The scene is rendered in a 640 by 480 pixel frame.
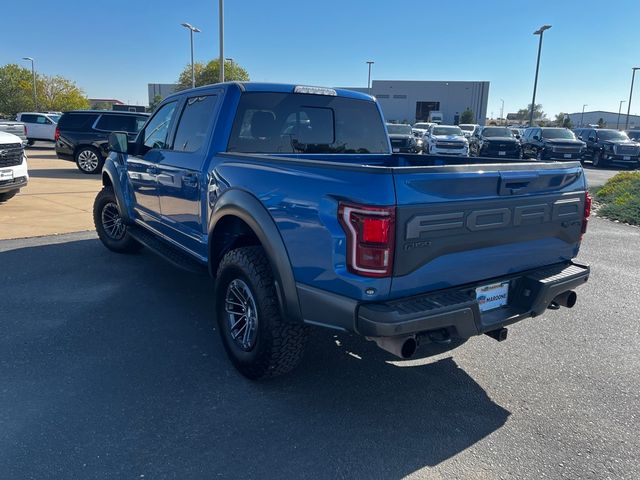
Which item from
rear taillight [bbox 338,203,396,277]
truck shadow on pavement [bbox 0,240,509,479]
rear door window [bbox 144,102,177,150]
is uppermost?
rear door window [bbox 144,102,177,150]

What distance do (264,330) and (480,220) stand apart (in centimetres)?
144

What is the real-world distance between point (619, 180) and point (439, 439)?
46.6 feet

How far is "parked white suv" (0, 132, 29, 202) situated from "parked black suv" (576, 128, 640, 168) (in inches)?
934

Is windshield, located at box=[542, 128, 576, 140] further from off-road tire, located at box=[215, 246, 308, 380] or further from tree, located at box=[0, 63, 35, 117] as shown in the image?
A: tree, located at box=[0, 63, 35, 117]

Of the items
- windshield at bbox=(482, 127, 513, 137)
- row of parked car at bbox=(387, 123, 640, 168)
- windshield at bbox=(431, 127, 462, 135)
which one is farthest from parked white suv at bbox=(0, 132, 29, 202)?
windshield at bbox=(482, 127, 513, 137)

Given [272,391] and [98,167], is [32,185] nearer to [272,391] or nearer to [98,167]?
[98,167]

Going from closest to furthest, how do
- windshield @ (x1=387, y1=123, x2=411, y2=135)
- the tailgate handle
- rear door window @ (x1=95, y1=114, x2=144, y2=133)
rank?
1. the tailgate handle
2. rear door window @ (x1=95, y1=114, x2=144, y2=133)
3. windshield @ (x1=387, y1=123, x2=411, y2=135)

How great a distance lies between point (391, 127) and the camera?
70.1ft

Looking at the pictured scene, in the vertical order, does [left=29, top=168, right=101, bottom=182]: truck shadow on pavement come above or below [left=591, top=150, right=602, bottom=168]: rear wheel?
below

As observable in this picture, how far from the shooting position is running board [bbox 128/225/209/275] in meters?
4.40

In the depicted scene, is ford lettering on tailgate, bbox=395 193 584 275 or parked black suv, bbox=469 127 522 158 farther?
parked black suv, bbox=469 127 522 158

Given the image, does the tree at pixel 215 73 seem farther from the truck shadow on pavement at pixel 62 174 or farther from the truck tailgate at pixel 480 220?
the truck tailgate at pixel 480 220

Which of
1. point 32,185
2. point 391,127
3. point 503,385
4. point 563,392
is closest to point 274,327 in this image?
point 503,385

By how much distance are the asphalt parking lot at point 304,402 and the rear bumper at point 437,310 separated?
65 cm
